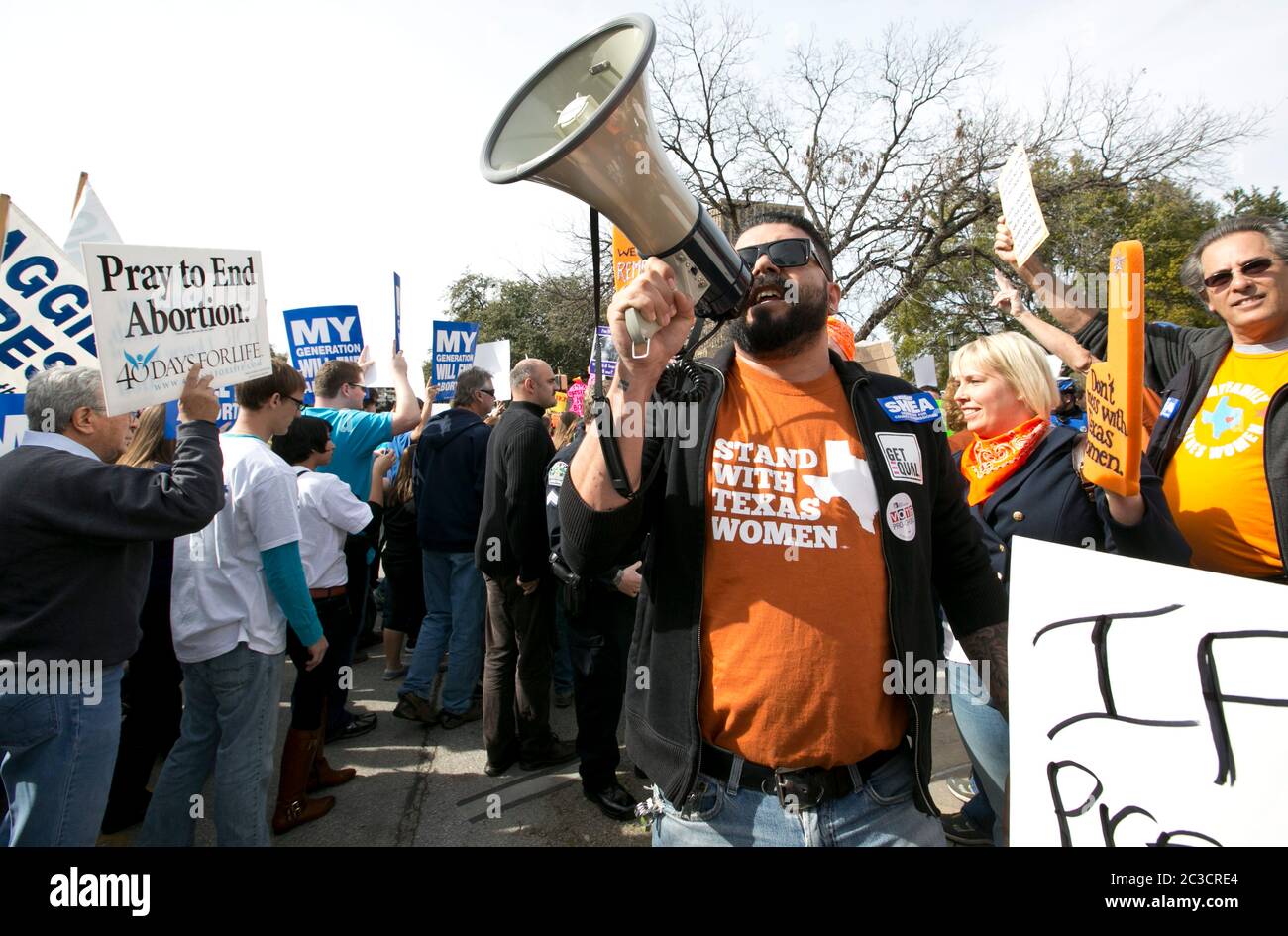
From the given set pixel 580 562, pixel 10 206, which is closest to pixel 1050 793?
pixel 580 562

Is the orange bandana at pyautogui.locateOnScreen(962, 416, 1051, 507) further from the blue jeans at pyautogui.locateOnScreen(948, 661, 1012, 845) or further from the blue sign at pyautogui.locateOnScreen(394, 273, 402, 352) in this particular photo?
the blue sign at pyautogui.locateOnScreen(394, 273, 402, 352)

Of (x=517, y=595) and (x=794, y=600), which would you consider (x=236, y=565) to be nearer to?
(x=517, y=595)

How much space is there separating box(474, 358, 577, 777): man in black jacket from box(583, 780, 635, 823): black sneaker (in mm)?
529

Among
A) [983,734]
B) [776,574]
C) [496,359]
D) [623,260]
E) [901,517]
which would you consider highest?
[623,260]

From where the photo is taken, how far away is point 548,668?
4.00 metres

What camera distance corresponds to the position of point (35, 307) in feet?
10.1

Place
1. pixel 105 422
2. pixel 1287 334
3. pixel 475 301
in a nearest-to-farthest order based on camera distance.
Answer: pixel 1287 334, pixel 105 422, pixel 475 301

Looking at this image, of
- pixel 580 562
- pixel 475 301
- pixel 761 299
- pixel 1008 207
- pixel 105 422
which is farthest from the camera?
pixel 475 301

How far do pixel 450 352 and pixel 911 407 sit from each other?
5724 mm

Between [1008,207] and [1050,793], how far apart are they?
211cm

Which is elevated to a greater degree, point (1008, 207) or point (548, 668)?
point (1008, 207)

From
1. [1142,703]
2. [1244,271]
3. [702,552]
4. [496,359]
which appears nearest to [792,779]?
[702,552]
